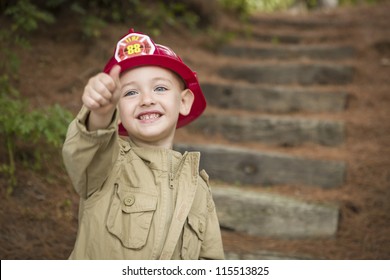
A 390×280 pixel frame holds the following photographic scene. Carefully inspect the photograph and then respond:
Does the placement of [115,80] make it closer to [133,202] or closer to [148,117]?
[148,117]

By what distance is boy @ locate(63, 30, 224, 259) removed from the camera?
76.6 inches

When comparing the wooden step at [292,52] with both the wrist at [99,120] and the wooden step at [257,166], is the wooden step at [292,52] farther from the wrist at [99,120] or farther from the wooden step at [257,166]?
the wrist at [99,120]

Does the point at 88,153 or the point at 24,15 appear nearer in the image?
the point at 88,153

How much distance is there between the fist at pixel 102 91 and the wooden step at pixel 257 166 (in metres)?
2.72

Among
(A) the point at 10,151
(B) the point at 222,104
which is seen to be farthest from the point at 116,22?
(A) the point at 10,151

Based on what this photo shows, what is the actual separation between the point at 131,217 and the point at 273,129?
3.35 metres

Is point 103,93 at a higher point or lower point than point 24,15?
lower

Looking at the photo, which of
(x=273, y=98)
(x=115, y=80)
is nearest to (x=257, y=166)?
(x=273, y=98)

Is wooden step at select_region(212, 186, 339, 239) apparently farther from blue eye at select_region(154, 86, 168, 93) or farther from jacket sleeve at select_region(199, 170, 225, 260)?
blue eye at select_region(154, 86, 168, 93)

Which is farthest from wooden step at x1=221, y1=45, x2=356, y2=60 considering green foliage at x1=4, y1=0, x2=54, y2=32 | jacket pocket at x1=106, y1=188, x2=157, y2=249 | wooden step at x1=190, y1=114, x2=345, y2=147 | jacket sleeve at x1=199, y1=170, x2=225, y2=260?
jacket pocket at x1=106, y1=188, x2=157, y2=249

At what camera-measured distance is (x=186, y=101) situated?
8.08 feet

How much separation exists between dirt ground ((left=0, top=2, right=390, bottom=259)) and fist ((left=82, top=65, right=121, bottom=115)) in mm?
1447

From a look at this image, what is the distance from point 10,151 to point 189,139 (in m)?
2.17
